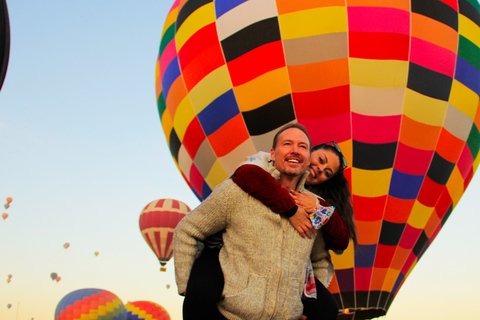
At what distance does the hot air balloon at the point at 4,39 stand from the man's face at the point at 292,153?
115cm

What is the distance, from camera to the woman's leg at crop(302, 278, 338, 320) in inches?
78.2

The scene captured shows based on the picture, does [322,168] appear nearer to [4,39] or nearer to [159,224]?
[4,39]

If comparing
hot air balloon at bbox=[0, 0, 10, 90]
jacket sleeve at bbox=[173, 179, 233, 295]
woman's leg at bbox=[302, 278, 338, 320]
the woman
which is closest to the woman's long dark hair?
the woman

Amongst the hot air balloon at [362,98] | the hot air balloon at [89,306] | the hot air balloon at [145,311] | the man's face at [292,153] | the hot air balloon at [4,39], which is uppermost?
the hot air balloon at [362,98]

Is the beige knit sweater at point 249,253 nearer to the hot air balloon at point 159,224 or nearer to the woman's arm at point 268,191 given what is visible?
the woman's arm at point 268,191

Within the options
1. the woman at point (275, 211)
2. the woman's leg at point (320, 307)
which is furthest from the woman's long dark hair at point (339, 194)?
the woman's leg at point (320, 307)

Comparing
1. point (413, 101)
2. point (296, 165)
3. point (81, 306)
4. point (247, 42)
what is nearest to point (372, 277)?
point (413, 101)

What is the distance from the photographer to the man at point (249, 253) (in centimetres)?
185

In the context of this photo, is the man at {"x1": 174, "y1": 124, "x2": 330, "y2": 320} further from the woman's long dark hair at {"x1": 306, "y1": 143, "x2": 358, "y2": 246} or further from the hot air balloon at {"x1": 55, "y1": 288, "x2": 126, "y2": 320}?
the hot air balloon at {"x1": 55, "y1": 288, "x2": 126, "y2": 320}

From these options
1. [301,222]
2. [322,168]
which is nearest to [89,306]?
[322,168]

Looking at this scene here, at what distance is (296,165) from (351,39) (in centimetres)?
385

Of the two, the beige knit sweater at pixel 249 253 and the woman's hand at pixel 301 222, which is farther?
the woman's hand at pixel 301 222

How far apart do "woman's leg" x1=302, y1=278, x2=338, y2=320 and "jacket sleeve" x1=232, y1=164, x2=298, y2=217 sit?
0.40m

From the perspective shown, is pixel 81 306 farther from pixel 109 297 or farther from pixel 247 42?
pixel 247 42
